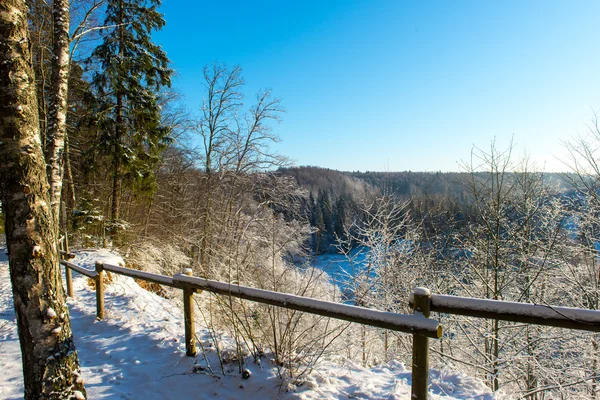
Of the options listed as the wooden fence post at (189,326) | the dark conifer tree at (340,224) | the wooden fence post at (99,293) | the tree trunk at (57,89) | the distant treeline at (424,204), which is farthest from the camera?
the dark conifer tree at (340,224)

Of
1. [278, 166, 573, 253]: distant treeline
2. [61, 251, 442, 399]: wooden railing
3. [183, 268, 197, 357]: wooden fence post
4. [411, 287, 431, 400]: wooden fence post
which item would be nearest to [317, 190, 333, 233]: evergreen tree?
[278, 166, 573, 253]: distant treeline

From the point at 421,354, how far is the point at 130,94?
46.7 feet

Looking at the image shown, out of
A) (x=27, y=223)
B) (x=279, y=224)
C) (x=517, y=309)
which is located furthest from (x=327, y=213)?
(x=27, y=223)

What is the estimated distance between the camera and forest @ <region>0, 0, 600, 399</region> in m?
3.90

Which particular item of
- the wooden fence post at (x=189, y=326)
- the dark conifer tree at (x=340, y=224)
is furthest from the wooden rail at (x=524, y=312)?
the dark conifer tree at (x=340, y=224)

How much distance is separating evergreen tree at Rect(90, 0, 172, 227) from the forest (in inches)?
2.1

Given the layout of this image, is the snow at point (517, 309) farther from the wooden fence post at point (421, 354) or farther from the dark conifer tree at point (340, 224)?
the dark conifer tree at point (340, 224)

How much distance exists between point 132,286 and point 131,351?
173 inches

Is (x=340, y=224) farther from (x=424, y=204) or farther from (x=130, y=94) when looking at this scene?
(x=130, y=94)

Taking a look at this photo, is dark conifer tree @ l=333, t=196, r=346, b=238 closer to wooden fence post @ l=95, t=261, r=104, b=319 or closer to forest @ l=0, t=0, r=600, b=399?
forest @ l=0, t=0, r=600, b=399

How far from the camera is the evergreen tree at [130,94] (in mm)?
12516

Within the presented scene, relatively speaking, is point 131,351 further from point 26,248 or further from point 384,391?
point 384,391

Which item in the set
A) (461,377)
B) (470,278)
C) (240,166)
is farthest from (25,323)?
(240,166)

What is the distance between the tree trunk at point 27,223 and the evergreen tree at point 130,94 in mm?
11267
